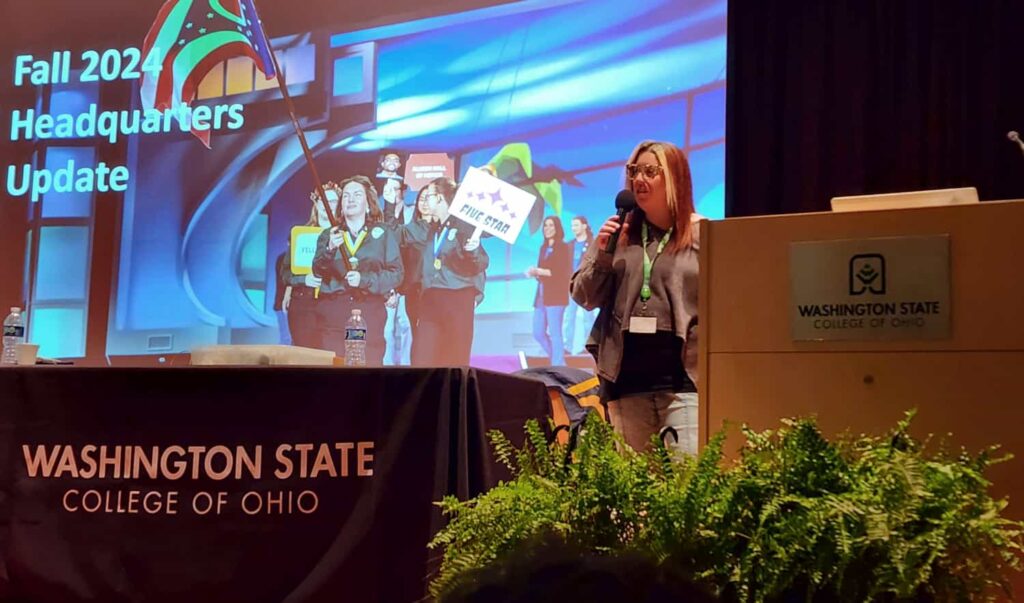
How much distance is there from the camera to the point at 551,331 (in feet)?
13.6

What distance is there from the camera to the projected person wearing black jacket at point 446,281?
4328 millimetres

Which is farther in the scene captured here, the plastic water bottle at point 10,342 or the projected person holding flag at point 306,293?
the projected person holding flag at point 306,293

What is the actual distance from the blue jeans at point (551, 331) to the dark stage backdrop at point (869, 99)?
1033 mm

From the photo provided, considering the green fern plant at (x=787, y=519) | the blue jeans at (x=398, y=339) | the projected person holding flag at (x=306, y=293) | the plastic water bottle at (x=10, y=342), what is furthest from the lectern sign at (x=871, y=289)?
the projected person holding flag at (x=306, y=293)

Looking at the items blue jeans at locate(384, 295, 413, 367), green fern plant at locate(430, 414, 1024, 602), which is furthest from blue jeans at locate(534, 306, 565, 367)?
green fern plant at locate(430, 414, 1024, 602)

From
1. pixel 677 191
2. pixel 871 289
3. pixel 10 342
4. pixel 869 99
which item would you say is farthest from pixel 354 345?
pixel 869 99

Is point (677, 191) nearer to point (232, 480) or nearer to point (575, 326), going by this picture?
point (232, 480)

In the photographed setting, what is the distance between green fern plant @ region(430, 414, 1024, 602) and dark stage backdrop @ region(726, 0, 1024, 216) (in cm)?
362

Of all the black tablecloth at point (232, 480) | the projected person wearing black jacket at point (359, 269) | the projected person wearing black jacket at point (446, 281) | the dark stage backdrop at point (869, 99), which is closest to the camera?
the black tablecloth at point (232, 480)

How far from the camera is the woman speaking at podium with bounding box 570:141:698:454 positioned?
2.19m

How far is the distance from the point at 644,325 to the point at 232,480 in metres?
1.03

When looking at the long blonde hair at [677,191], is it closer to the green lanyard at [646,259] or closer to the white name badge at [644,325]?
the green lanyard at [646,259]

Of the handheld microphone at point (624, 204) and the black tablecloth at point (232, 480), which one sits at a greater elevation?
the handheld microphone at point (624, 204)

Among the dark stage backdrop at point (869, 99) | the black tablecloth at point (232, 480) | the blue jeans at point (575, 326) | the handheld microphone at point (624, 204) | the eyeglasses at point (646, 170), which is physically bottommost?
the black tablecloth at point (232, 480)
